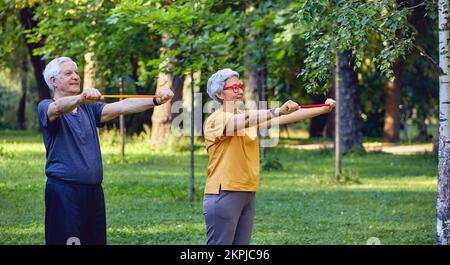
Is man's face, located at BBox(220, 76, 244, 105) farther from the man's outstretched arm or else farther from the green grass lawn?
the green grass lawn

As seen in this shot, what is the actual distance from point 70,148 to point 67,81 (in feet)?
1.58

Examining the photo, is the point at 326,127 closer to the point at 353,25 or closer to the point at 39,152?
the point at 39,152

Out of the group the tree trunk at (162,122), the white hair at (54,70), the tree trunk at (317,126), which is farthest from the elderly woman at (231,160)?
the tree trunk at (317,126)

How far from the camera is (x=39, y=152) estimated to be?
1060 inches

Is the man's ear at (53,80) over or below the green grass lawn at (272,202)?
over

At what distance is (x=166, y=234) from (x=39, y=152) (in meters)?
15.6

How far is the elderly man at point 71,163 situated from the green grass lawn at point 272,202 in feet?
15.0

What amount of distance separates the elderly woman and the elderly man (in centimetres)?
50

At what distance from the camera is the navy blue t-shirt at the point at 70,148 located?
6.62 metres

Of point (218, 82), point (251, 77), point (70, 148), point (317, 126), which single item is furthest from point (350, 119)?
point (70, 148)

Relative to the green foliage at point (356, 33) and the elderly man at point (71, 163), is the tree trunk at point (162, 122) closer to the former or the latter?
the green foliage at point (356, 33)

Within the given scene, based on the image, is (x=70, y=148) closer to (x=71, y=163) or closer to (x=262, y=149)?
(x=71, y=163)

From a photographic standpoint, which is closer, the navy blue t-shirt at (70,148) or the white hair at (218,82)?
the navy blue t-shirt at (70,148)
